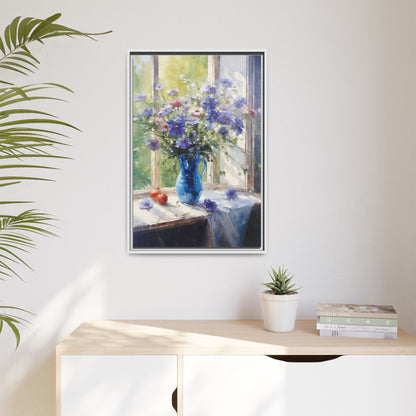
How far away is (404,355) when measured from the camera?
1451 mm

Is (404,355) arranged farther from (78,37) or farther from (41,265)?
(78,37)

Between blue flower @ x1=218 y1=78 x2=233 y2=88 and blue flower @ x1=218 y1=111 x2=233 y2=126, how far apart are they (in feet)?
0.37

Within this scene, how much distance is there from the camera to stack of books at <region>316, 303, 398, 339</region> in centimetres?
156

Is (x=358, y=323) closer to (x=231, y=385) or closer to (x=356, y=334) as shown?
(x=356, y=334)

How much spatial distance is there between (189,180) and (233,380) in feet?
2.65

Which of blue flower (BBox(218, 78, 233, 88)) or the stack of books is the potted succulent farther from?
blue flower (BBox(218, 78, 233, 88))

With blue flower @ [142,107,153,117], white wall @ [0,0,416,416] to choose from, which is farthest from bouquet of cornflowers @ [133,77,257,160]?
white wall @ [0,0,416,416]

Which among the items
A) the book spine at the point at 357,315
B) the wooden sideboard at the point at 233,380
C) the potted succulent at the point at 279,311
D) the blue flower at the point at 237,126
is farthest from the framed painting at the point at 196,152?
the wooden sideboard at the point at 233,380

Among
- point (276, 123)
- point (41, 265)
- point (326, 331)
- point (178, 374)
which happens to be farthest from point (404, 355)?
point (41, 265)

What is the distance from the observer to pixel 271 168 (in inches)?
73.3

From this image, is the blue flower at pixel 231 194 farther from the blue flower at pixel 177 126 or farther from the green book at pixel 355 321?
the green book at pixel 355 321

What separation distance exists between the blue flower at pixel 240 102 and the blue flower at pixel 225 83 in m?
0.07

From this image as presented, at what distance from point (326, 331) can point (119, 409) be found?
759 millimetres

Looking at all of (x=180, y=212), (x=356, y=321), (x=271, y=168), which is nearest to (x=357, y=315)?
(x=356, y=321)
